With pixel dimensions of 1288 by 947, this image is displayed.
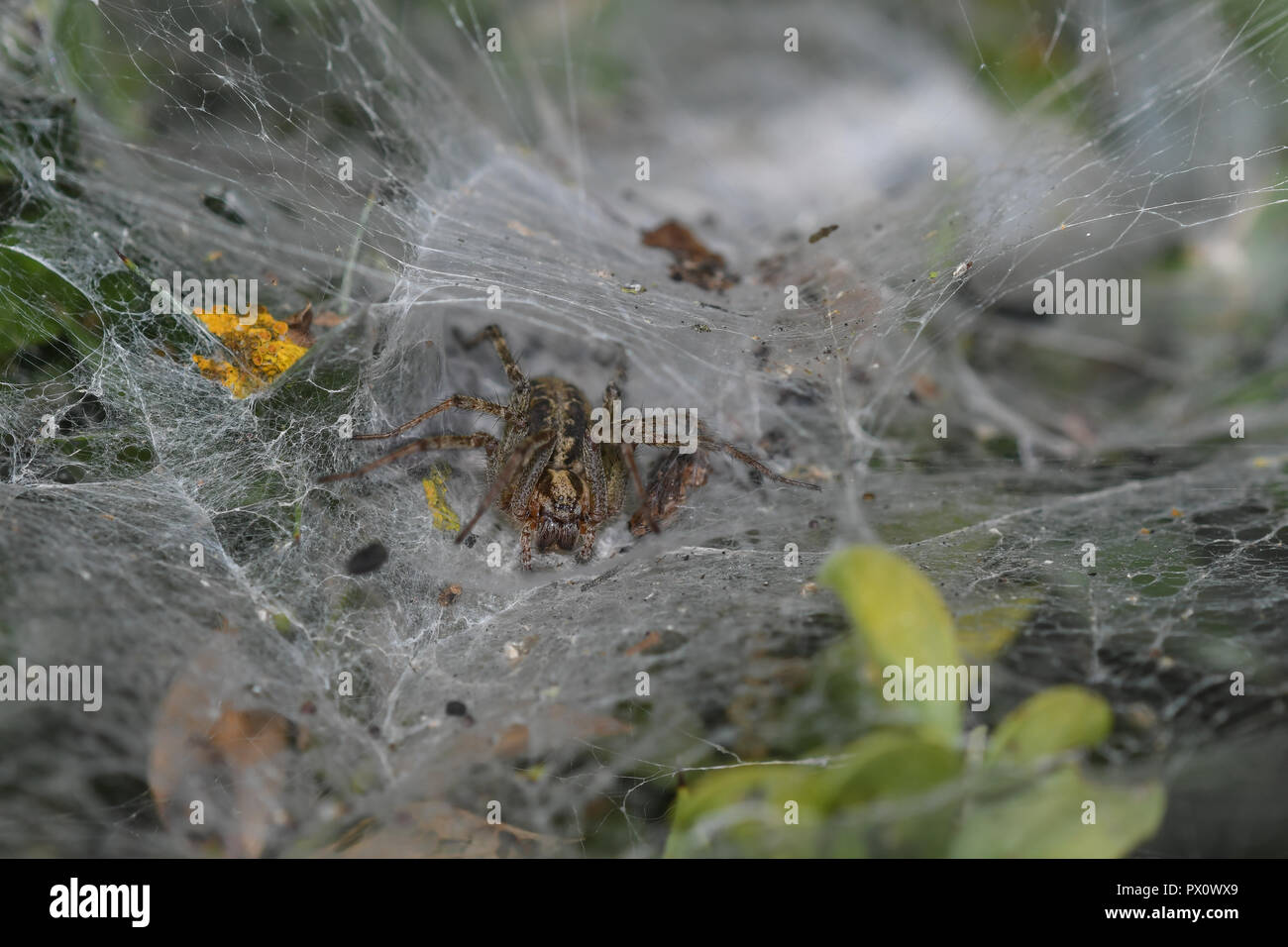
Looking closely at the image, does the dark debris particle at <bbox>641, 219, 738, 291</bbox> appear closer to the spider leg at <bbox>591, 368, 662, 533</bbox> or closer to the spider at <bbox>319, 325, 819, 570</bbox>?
the spider leg at <bbox>591, 368, 662, 533</bbox>

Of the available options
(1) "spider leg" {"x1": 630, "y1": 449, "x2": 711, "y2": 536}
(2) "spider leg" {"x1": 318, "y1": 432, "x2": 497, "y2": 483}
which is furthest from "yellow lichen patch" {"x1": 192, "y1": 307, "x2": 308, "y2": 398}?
(1) "spider leg" {"x1": 630, "y1": 449, "x2": 711, "y2": 536}

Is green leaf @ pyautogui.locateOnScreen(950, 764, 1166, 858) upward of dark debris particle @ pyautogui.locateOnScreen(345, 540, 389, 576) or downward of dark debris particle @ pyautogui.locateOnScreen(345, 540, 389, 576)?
downward

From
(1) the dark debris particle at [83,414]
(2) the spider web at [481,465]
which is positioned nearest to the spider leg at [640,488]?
(2) the spider web at [481,465]

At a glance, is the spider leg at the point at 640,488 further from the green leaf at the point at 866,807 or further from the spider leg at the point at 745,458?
the green leaf at the point at 866,807

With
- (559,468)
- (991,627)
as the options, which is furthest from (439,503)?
(991,627)

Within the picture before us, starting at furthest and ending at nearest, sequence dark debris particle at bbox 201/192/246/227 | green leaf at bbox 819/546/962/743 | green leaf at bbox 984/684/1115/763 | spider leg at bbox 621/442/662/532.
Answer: dark debris particle at bbox 201/192/246/227 < spider leg at bbox 621/442/662/532 < green leaf at bbox 984/684/1115/763 < green leaf at bbox 819/546/962/743

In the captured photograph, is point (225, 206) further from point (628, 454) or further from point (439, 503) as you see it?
point (628, 454)

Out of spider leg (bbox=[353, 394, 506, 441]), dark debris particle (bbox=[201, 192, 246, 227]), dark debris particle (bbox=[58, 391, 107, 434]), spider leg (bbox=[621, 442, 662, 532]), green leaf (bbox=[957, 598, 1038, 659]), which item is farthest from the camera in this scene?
dark debris particle (bbox=[201, 192, 246, 227])
